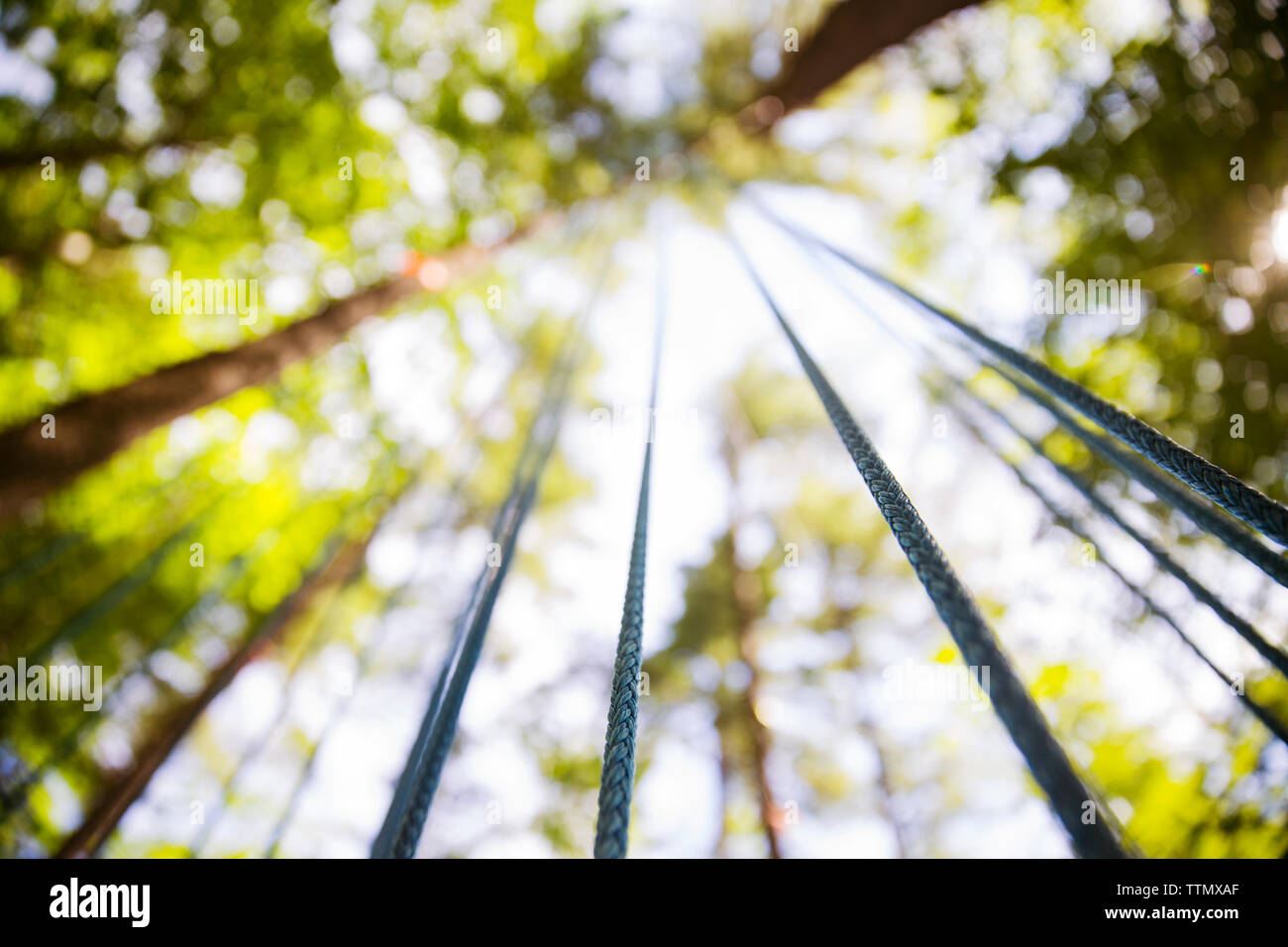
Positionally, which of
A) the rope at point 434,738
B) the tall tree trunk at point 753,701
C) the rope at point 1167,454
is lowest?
the tall tree trunk at point 753,701

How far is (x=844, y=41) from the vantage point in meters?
3.60

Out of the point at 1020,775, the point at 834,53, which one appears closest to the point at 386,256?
the point at 834,53

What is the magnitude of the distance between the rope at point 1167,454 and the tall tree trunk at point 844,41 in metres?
2.73

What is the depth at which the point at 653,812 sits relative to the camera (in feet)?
14.6

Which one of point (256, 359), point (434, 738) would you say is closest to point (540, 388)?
point (256, 359)

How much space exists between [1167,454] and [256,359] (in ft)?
11.2

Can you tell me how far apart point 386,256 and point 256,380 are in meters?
1.39

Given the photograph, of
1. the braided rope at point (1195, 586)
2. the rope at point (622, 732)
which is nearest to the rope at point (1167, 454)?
the braided rope at point (1195, 586)

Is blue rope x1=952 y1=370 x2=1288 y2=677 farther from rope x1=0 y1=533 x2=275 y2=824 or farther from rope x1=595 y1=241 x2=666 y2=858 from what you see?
rope x1=0 y1=533 x2=275 y2=824

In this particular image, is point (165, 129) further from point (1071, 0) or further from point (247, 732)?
point (1071, 0)

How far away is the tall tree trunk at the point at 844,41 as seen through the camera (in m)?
3.26

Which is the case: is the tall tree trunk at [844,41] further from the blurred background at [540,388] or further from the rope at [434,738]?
the rope at [434,738]

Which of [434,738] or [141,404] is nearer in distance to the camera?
[434,738]

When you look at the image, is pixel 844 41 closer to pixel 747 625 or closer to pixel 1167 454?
pixel 1167 454
